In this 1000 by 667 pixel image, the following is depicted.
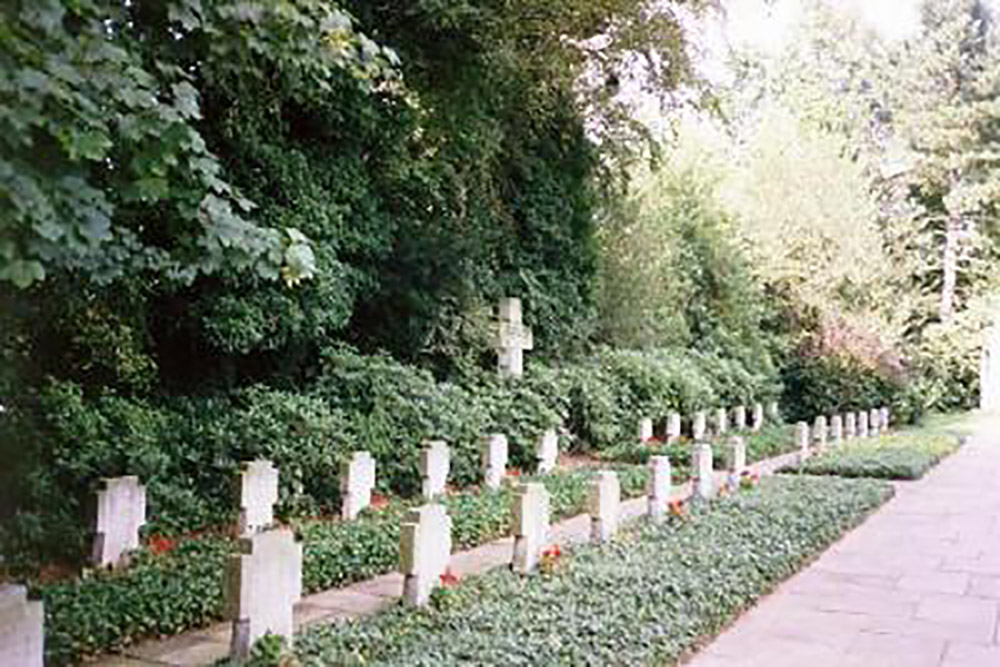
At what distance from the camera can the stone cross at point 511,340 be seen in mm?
14953

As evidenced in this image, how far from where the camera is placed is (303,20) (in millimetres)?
4613

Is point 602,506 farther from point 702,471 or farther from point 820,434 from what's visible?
point 820,434

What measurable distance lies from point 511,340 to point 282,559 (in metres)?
9.77

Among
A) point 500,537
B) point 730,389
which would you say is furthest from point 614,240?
point 500,537

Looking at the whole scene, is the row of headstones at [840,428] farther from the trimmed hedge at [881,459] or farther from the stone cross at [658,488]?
the stone cross at [658,488]

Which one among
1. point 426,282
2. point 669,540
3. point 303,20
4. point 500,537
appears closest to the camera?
point 303,20

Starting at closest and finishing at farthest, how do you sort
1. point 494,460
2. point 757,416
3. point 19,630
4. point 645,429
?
point 19,630
point 494,460
point 645,429
point 757,416

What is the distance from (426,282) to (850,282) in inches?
649

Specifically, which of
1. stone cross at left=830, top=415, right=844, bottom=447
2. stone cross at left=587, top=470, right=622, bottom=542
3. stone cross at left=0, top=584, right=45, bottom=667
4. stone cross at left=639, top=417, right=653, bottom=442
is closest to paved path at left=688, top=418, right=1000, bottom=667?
stone cross at left=587, top=470, right=622, bottom=542

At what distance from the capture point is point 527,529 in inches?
300

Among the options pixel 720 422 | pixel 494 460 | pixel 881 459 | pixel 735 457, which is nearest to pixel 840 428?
pixel 720 422

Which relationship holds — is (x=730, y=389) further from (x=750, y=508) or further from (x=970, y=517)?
(x=750, y=508)

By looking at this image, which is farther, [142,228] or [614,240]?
[614,240]

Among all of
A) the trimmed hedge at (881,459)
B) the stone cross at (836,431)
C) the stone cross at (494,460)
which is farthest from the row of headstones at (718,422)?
the stone cross at (494,460)
